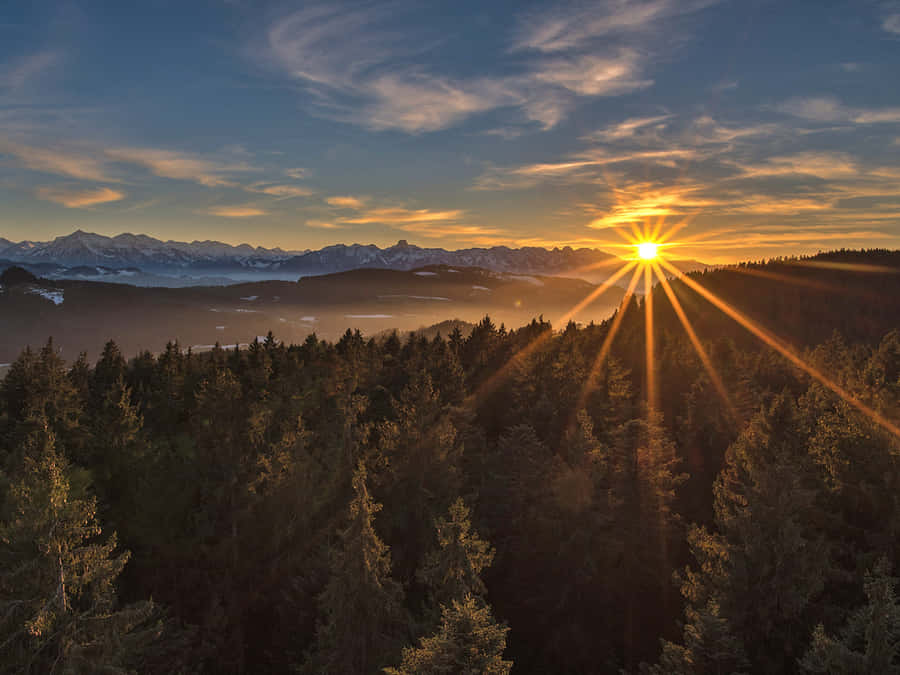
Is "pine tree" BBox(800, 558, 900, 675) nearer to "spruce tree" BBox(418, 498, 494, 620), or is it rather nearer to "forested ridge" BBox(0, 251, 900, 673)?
"forested ridge" BBox(0, 251, 900, 673)

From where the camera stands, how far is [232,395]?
3294 centimetres

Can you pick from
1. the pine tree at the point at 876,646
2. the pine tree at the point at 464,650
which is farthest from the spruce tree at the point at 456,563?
the pine tree at the point at 876,646

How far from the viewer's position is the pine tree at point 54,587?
A: 43.2 feet

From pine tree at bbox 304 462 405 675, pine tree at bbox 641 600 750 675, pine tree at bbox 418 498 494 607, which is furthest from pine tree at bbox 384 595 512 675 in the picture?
pine tree at bbox 304 462 405 675

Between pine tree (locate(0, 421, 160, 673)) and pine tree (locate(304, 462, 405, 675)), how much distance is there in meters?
6.60

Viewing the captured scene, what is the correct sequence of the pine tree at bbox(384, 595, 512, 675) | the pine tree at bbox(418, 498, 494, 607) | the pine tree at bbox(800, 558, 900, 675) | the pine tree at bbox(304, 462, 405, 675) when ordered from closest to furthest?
the pine tree at bbox(384, 595, 512, 675)
the pine tree at bbox(800, 558, 900, 675)
the pine tree at bbox(418, 498, 494, 607)
the pine tree at bbox(304, 462, 405, 675)

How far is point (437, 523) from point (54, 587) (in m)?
11.0

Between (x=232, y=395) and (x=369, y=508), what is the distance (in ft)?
60.6

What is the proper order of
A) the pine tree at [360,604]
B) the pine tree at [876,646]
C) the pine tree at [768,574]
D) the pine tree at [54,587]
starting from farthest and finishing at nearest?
the pine tree at [360,604] < the pine tree at [768,574] < the pine tree at [54,587] < the pine tree at [876,646]

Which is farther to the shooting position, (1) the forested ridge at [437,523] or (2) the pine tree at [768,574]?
(2) the pine tree at [768,574]

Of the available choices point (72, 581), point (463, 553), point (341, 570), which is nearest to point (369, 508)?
point (341, 570)

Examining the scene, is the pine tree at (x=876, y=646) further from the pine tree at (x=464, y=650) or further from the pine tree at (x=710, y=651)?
the pine tree at (x=464, y=650)

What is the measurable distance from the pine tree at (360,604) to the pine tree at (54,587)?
21.6 ft

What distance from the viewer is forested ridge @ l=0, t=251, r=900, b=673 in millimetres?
14219
